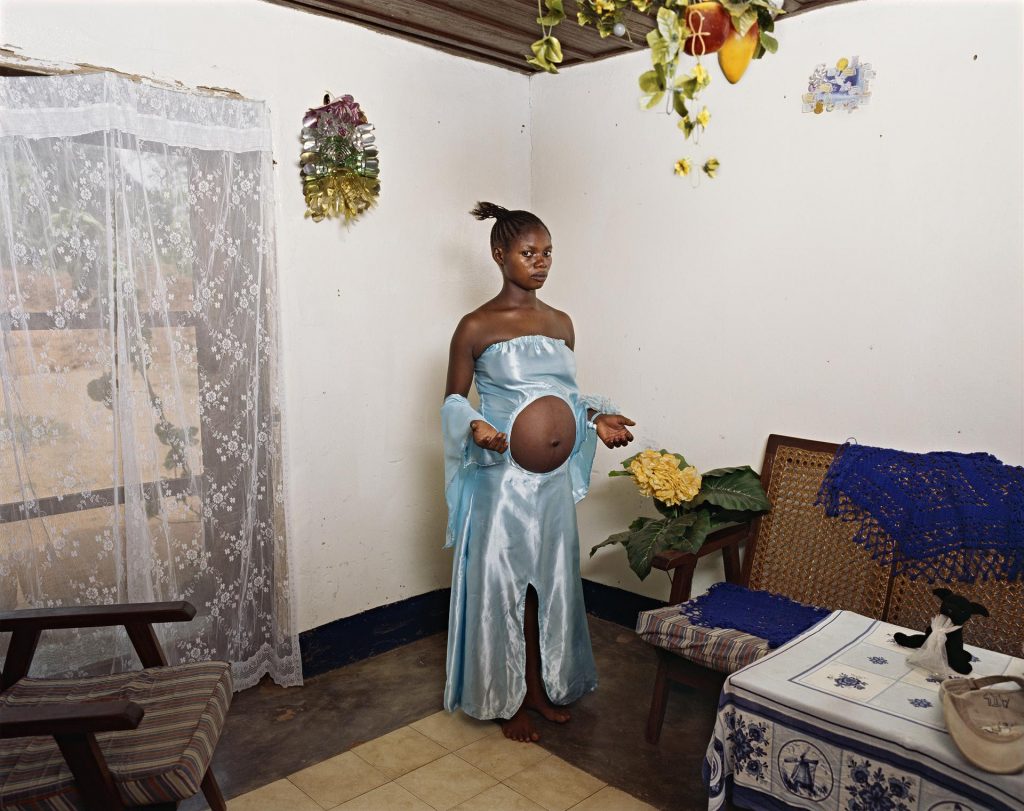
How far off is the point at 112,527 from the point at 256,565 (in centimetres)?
55

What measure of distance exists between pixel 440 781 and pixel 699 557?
1.13 meters

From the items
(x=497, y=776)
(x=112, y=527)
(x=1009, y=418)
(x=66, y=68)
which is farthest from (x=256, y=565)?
(x=1009, y=418)

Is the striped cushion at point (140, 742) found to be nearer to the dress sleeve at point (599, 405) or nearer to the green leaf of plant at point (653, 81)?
the dress sleeve at point (599, 405)

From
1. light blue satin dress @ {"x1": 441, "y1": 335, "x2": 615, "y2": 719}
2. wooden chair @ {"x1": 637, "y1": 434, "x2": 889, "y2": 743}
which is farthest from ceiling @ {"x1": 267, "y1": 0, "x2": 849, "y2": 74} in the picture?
wooden chair @ {"x1": 637, "y1": 434, "x2": 889, "y2": 743}

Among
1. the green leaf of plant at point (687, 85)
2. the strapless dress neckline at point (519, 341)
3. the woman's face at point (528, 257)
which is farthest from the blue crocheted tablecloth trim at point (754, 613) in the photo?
the green leaf of plant at point (687, 85)

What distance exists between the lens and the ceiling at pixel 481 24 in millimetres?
2889

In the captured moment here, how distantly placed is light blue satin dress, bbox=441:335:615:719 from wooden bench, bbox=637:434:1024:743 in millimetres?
328

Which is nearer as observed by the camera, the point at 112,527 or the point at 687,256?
the point at 112,527

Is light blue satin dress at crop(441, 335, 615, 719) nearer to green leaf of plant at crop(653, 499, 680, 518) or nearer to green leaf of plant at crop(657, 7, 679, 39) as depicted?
green leaf of plant at crop(653, 499, 680, 518)

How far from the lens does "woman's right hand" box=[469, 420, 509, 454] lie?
251 cm

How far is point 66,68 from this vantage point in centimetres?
242

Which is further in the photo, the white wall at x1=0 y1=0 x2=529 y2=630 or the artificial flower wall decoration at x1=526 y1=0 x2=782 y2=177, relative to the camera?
the white wall at x1=0 y1=0 x2=529 y2=630

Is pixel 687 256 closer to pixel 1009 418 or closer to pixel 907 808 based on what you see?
pixel 1009 418

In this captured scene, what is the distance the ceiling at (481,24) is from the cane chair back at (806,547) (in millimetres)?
1579
